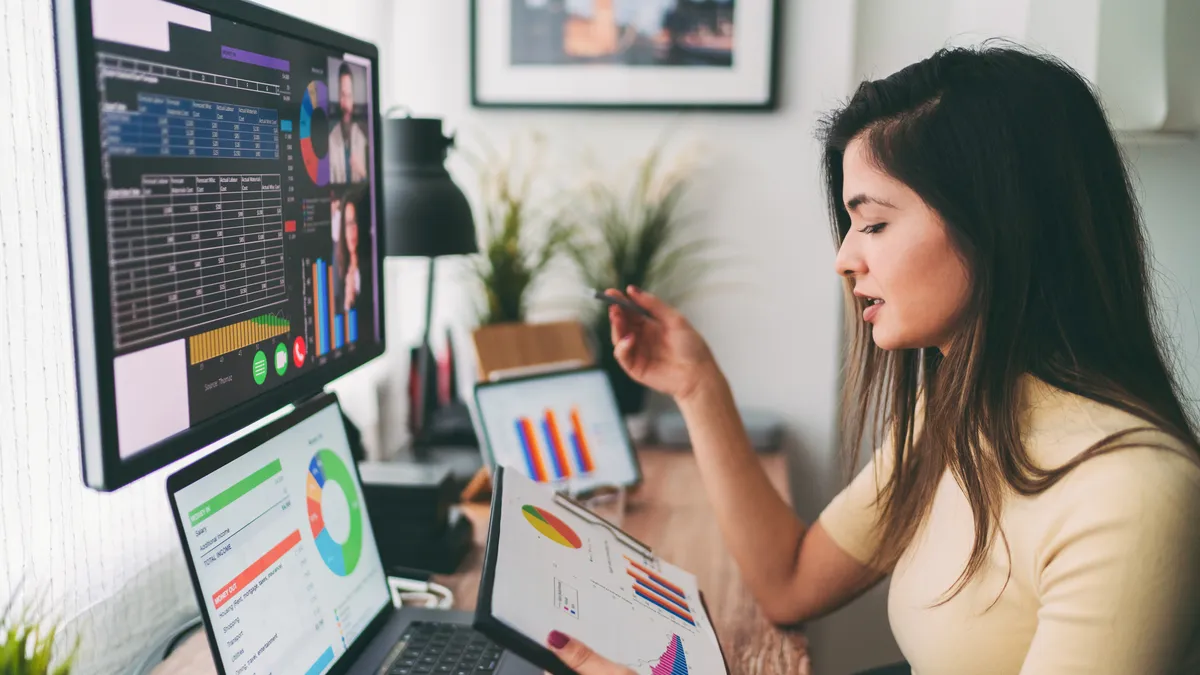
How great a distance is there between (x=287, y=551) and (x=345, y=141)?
17.6 inches

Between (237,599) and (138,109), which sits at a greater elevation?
(138,109)

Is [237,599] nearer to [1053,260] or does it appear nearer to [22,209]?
[22,209]

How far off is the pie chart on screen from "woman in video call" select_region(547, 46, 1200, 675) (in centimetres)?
53

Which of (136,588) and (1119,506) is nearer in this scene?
(1119,506)

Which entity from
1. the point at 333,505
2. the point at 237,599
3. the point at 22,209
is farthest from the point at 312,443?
the point at 22,209

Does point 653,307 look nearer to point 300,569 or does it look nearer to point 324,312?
point 324,312

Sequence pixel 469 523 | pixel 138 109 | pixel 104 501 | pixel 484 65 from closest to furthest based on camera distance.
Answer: pixel 138 109 → pixel 104 501 → pixel 469 523 → pixel 484 65

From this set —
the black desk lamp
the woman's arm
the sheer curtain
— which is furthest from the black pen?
the sheer curtain

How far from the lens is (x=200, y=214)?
2.38 feet

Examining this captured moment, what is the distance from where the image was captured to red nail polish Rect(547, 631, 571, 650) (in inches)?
29.4

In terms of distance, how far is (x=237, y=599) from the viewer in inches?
29.9

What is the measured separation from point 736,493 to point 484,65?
1213 millimetres

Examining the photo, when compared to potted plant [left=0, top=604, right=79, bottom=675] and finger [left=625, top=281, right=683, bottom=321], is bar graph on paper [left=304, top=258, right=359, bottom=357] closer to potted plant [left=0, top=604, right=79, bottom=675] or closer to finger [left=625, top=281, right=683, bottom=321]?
potted plant [left=0, top=604, right=79, bottom=675]

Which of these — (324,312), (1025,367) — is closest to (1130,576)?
(1025,367)
